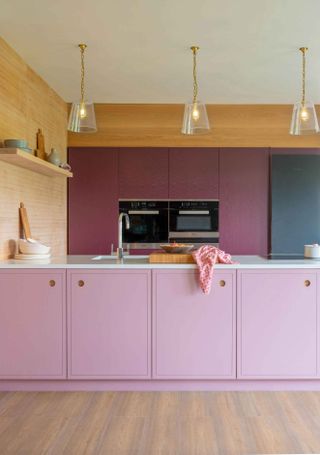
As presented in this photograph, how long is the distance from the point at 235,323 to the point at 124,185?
2.58 meters

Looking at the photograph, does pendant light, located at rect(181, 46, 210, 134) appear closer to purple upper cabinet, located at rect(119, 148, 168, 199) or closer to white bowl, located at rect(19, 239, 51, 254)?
white bowl, located at rect(19, 239, 51, 254)

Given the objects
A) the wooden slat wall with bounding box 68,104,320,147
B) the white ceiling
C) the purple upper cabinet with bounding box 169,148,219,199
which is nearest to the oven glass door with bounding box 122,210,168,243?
the purple upper cabinet with bounding box 169,148,219,199

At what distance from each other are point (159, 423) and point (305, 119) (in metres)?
2.26

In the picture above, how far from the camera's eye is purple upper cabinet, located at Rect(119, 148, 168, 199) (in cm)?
536

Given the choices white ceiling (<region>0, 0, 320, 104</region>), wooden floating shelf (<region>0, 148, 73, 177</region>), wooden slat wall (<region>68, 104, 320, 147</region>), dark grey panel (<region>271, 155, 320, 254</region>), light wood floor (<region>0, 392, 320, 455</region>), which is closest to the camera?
light wood floor (<region>0, 392, 320, 455</region>)

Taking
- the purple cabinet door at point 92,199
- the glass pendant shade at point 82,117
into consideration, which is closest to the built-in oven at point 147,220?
the purple cabinet door at point 92,199

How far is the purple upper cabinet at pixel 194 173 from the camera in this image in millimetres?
5352

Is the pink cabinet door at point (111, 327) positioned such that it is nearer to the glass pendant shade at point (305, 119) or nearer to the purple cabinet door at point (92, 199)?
the glass pendant shade at point (305, 119)

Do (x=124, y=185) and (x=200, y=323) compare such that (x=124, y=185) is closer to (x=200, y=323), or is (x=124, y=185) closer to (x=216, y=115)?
(x=216, y=115)

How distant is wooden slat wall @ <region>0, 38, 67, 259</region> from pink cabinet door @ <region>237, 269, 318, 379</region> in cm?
180

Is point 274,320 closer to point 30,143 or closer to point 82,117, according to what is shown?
point 82,117

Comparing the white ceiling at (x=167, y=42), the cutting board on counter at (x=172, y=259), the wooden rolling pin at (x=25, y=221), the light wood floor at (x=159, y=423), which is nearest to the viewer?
the light wood floor at (x=159, y=423)

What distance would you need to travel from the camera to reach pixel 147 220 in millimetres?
5367

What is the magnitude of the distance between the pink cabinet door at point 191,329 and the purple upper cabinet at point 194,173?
226 cm
